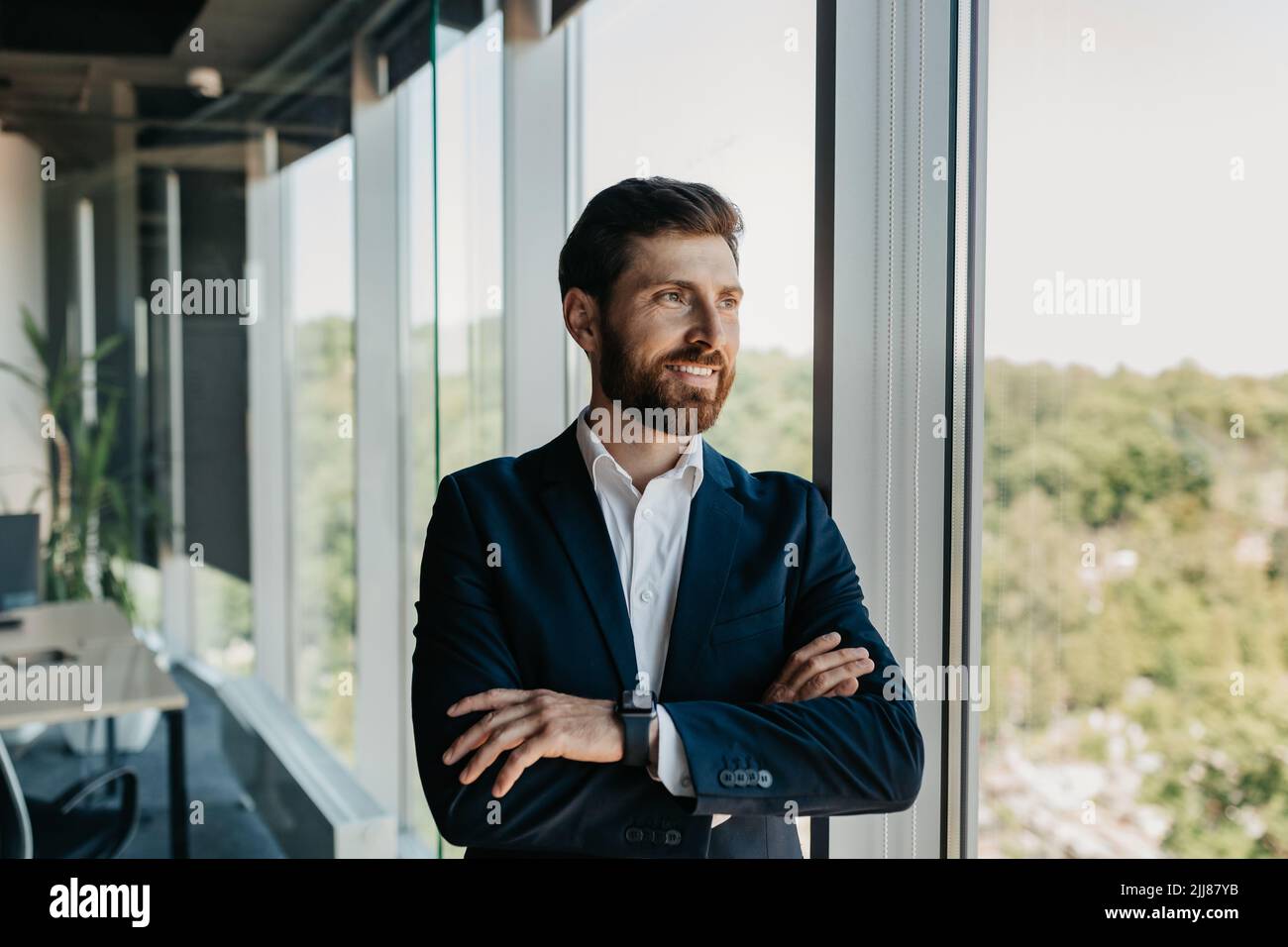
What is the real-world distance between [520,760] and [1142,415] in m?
1.08

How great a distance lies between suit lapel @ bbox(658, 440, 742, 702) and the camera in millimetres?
1428

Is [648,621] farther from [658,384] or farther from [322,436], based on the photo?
[322,436]

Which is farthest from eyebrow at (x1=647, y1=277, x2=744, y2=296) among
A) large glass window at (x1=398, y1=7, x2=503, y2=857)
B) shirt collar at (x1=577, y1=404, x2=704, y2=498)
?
large glass window at (x1=398, y1=7, x2=503, y2=857)

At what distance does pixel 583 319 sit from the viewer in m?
1.52

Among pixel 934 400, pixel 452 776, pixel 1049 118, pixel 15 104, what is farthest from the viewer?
pixel 15 104

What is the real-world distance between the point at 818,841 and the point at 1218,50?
1444mm

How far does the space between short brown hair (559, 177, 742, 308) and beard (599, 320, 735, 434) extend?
0.09m

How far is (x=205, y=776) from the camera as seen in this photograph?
289 cm

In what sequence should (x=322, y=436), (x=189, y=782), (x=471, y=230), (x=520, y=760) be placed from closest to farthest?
(x=520, y=760), (x=471, y=230), (x=189, y=782), (x=322, y=436)

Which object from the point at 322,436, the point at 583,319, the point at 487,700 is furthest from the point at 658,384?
the point at 322,436

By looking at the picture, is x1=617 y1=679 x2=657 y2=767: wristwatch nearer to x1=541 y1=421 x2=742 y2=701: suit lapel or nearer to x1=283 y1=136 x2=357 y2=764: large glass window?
x1=541 y1=421 x2=742 y2=701: suit lapel

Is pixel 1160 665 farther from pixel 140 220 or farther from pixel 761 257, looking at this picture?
pixel 140 220

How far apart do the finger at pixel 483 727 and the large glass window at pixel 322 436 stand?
1.65 metres
